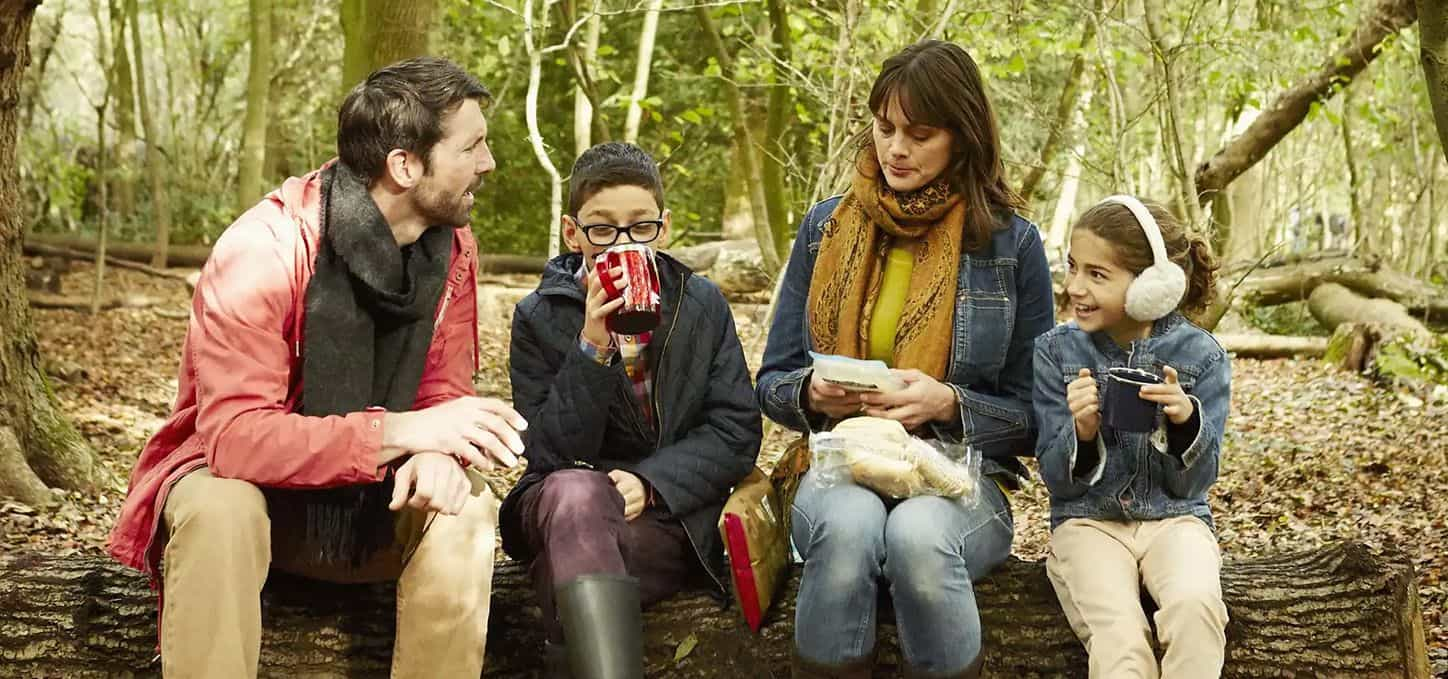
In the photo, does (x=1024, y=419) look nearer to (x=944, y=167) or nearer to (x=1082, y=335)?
(x=1082, y=335)

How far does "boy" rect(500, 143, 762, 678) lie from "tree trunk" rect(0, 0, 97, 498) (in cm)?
272

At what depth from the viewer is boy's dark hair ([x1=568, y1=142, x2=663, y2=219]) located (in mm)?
3145

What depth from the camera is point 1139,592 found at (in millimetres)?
2918

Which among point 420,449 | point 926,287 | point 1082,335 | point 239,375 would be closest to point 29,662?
point 239,375

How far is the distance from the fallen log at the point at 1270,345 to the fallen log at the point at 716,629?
9494 mm

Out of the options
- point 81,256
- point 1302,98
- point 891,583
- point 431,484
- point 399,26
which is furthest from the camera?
point 81,256

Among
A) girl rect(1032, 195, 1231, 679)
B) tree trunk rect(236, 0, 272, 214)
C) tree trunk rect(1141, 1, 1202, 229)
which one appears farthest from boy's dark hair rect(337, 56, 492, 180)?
tree trunk rect(236, 0, 272, 214)

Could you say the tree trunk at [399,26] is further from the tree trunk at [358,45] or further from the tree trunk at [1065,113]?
the tree trunk at [1065,113]

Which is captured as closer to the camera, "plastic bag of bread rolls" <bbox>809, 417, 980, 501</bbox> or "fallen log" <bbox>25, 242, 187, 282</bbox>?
"plastic bag of bread rolls" <bbox>809, 417, 980, 501</bbox>

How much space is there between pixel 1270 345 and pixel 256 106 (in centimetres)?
1204

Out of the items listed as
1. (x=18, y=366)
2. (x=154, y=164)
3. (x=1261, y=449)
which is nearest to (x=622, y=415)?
(x=18, y=366)

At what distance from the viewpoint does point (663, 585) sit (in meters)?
3.11

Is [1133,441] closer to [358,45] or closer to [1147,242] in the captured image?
[1147,242]

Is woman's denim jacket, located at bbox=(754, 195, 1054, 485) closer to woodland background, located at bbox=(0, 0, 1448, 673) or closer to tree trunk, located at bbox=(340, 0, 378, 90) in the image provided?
woodland background, located at bbox=(0, 0, 1448, 673)
